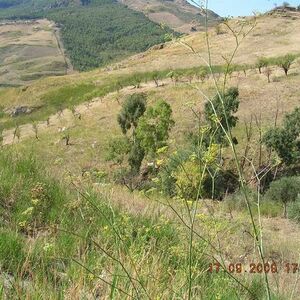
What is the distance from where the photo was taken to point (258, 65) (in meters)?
70.8

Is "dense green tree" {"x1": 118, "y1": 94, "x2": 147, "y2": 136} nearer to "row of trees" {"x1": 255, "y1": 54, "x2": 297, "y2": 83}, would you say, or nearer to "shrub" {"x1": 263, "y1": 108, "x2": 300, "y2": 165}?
"row of trees" {"x1": 255, "y1": 54, "x2": 297, "y2": 83}

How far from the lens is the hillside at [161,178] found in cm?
297

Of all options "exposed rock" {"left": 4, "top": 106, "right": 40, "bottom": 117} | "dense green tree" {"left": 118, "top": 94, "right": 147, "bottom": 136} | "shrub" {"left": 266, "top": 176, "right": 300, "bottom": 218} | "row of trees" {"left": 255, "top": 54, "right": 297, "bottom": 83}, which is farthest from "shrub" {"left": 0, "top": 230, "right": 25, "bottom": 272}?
"exposed rock" {"left": 4, "top": 106, "right": 40, "bottom": 117}

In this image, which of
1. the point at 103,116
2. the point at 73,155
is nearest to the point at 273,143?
the point at 73,155

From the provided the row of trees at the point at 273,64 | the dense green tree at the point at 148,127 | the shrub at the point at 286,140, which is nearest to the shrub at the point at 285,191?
the shrub at the point at 286,140

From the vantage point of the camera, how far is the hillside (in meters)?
2.97

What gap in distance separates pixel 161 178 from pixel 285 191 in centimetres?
2502

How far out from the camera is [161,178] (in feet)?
13.1

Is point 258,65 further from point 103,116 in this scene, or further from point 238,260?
point 238,260

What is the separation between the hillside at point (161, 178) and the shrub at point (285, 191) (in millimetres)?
100

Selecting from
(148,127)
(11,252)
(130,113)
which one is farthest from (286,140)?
(11,252)

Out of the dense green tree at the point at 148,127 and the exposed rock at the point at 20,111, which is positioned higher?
the dense green tree at the point at 148,127

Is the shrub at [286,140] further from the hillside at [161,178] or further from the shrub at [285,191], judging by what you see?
the shrub at [285,191]

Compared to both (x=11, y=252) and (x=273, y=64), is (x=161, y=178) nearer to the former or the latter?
(x=11, y=252)
